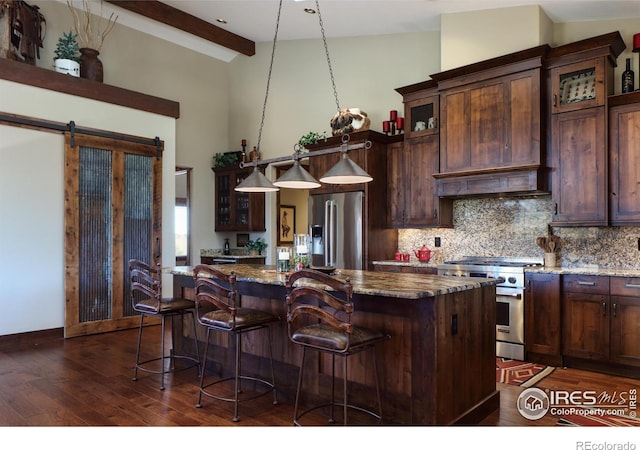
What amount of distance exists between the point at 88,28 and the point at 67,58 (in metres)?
0.77

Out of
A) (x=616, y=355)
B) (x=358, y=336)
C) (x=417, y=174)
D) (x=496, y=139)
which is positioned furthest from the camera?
(x=417, y=174)

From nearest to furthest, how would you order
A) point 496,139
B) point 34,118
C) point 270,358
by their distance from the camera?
point 270,358 → point 496,139 → point 34,118

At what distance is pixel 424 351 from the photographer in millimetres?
2588

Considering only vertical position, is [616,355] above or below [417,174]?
below

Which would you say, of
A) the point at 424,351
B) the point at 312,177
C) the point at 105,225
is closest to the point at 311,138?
the point at 312,177

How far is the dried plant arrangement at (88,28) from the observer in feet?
19.9

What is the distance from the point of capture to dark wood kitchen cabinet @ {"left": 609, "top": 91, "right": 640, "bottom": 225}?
13.1ft

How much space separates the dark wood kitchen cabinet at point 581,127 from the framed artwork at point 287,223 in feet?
15.6

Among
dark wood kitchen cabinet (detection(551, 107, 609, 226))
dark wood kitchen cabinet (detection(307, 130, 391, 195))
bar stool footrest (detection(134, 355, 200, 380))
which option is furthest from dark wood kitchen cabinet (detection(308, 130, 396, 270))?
bar stool footrest (detection(134, 355, 200, 380))

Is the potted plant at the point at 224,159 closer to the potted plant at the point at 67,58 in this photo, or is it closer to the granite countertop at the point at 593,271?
the potted plant at the point at 67,58

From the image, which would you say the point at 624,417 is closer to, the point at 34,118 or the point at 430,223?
the point at 430,223

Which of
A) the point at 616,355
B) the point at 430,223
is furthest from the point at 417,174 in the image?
the point at 616,355

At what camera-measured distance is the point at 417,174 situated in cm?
545

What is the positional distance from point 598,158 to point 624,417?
223 centimetres
